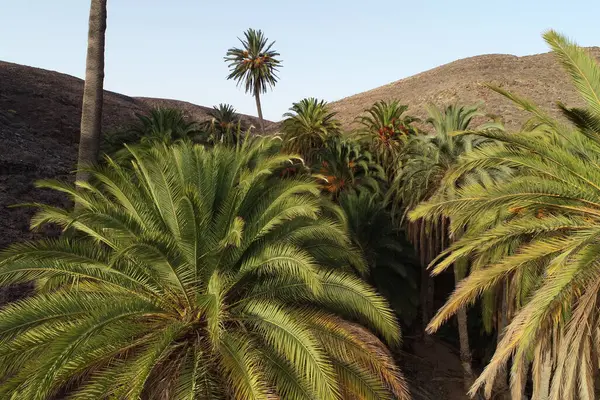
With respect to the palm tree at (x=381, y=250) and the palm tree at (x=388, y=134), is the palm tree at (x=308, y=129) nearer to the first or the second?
the palm tree at (x=388, y=134)

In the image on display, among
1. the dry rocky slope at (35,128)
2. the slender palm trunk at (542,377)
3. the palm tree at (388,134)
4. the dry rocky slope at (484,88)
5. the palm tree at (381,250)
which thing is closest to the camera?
the slender palm trunk at (542,377)

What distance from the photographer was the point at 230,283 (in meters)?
10.0

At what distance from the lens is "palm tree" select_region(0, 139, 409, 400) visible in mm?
8797

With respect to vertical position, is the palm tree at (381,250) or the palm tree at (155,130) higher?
the palm tree at (155,130)

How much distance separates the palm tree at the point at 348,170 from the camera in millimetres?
24422

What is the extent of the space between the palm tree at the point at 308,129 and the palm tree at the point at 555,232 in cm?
1873

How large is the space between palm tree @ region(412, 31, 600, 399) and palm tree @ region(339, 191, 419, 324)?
886cm

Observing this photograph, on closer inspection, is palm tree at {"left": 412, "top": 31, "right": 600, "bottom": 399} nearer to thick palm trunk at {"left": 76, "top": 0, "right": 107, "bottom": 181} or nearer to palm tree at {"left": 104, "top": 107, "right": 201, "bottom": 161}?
thick palm trunk at {"left": 76, "top": 0, "right": 107, "bottom": 181}

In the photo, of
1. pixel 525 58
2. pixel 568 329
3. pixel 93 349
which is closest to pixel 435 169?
Answer: pixel 568 329

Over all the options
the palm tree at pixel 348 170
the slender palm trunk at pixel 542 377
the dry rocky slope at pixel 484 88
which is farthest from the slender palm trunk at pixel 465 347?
the dry rocky slope at pixel 484 88

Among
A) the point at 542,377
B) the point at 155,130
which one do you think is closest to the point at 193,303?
the point at 542,377

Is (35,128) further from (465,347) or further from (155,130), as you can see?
(465,347)

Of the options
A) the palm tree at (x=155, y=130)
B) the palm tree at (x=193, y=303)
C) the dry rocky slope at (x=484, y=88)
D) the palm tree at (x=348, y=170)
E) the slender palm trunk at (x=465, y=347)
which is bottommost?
the slender palm trunk at (x=465, y=347)

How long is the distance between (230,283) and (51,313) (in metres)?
3.11
